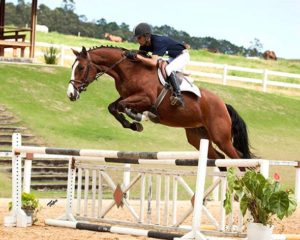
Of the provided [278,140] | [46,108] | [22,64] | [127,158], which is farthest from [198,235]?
[22,64]

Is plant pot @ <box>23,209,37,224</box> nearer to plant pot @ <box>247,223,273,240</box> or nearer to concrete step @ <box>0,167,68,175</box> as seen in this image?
plant pot @ <box>247,223,273,240</box>

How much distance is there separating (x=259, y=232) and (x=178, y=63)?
475 cm

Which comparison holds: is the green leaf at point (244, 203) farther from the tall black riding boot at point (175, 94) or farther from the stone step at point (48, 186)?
the stone step at point (48, 186)

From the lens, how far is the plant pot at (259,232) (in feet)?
28.6

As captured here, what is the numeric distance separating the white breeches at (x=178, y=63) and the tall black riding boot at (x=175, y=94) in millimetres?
98

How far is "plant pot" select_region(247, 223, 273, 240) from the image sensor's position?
28.6 feet

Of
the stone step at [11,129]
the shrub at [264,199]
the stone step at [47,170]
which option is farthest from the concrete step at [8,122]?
the shrub at [264,199]

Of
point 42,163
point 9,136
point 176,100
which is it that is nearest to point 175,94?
point 176,100

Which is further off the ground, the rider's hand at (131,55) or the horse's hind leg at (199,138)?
the rider's hand at (131,55)

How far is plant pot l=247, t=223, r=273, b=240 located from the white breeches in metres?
4.44

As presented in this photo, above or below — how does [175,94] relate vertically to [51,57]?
above

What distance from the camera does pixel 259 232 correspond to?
8719mm

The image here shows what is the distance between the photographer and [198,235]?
8.83 meters

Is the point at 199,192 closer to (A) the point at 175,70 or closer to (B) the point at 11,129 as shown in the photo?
(A) the point at 175,70
